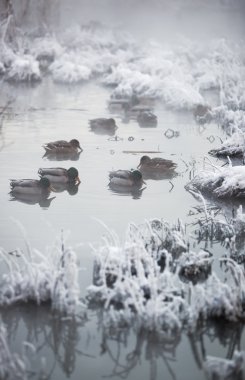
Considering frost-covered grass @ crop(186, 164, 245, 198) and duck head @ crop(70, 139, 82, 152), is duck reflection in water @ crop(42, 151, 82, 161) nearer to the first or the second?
duck head @ crop(70, 139, 82, 152)

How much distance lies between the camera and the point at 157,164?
11.9 meters

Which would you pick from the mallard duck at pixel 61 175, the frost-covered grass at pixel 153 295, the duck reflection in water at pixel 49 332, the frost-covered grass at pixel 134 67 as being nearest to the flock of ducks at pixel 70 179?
the mallard duck at pixel 61 175

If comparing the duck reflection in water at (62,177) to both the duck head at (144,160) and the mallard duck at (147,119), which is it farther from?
the mallard duck at (147,119)

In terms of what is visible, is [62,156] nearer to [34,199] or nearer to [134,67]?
[34,199]

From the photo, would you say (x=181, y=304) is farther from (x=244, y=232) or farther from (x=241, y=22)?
(x=241, y=22)

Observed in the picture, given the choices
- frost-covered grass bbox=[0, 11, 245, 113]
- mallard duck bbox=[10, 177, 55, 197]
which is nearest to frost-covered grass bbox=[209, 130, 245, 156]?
frost-covered grass bbox=[0, 11, 245, 113]

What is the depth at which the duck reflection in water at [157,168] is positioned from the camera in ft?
38.8

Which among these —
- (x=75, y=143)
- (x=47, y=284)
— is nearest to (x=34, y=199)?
(x=75, y=143)

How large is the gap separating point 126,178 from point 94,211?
1534 millimetres

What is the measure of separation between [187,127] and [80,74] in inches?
502

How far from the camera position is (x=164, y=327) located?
5.88m

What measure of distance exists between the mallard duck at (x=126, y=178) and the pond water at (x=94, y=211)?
0.17m

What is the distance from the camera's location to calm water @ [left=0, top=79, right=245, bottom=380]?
558cm

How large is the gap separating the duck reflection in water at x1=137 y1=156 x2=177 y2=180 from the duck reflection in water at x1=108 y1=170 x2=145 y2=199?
755 millimetres
